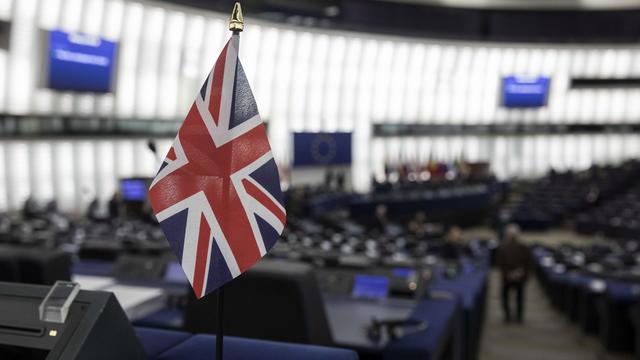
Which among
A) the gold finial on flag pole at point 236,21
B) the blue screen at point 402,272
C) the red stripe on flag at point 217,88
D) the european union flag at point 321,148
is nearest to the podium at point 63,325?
the red stripe on flag at point 217,88

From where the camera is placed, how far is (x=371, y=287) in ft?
11.5

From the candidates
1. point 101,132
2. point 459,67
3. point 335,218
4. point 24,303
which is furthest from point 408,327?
point 459,67

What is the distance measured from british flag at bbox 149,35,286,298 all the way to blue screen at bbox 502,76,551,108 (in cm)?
2501

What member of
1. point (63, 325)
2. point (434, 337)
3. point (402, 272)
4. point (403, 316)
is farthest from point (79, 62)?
point (63, 325)

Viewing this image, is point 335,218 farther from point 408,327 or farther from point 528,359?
point 408,327

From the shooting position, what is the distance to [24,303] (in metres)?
1.34

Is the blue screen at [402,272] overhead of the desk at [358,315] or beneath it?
overhead

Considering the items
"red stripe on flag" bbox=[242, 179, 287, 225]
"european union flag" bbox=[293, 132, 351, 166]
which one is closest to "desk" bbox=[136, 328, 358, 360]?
→ "red stripe on flag" bbox=[242, 179, 287, 225]

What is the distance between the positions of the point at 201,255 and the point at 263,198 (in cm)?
21

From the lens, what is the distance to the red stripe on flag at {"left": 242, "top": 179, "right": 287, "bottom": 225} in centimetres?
147

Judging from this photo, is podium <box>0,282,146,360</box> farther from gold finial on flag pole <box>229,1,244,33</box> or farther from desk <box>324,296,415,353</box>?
desk <box>324,296,415,353</box>

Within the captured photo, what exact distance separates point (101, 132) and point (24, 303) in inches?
631

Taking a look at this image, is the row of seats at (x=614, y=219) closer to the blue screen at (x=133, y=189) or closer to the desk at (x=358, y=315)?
the blue screen at (x=133, y=189)

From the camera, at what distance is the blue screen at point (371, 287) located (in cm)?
343
